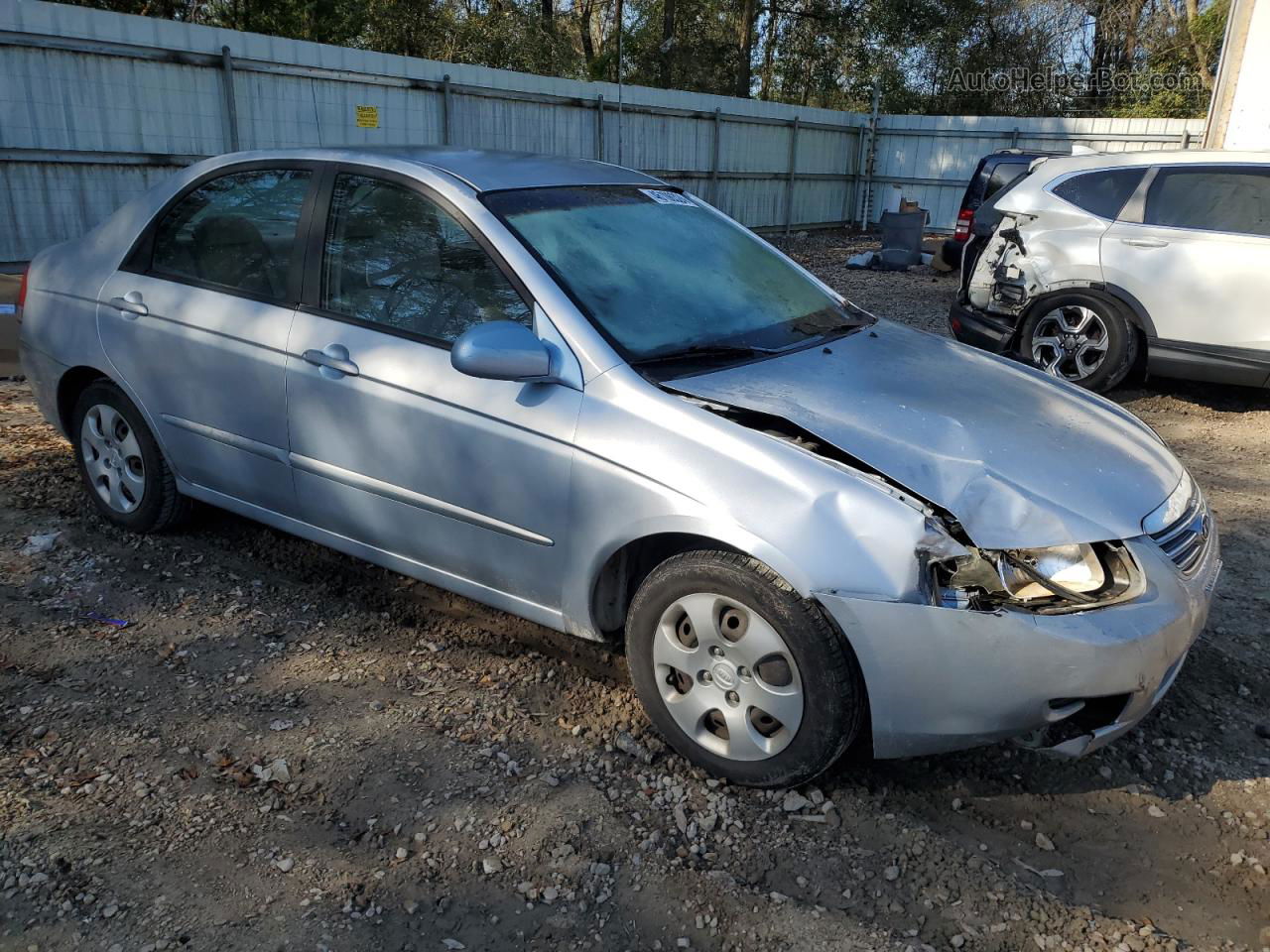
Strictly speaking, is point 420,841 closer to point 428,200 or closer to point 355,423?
point 355,423

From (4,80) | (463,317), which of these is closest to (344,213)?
(463,317)

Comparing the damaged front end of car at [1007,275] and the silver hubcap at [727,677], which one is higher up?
the damaged front end of car at [1007,275]

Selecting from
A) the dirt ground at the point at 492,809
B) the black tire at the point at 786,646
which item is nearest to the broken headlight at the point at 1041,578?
the black tire at the point at 786,646

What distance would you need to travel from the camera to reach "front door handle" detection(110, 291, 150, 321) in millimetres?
4016

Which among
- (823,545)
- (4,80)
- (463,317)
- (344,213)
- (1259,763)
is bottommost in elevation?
(1259,763)

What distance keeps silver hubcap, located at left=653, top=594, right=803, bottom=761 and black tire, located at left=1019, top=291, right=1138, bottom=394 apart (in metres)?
4.83

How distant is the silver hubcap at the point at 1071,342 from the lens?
7211 millimetres

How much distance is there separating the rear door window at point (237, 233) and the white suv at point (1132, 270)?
4.91 meters

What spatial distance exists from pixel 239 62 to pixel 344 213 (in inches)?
329

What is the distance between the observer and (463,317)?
10.7ft

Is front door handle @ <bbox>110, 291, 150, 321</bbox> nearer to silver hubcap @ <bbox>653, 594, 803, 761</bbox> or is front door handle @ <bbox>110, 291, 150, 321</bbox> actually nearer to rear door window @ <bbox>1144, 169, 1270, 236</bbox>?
silver hubcap @ <bbox>653, 594, 803, 761</bbox>

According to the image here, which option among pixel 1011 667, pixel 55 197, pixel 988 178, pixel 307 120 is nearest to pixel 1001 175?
pixel 988 178

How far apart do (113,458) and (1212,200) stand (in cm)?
689

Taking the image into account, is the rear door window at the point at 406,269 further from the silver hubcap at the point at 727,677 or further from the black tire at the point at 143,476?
the black tire at the point at 143,476
